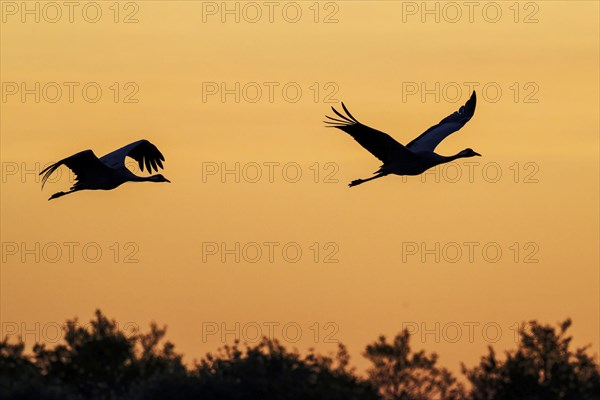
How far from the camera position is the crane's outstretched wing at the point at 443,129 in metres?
46.8

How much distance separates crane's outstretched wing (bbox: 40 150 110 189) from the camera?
44812 mm

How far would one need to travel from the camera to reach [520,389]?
72.6m

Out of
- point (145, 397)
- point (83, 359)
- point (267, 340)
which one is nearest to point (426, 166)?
point (145, 397)

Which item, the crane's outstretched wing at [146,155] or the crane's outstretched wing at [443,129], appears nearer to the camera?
the crane's outstretched wing at [443,129]

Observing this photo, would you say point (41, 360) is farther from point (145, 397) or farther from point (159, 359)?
point (145, 397)

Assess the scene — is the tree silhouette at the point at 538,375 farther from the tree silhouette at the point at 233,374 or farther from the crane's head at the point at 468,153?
the crane's head at the point at 468,153

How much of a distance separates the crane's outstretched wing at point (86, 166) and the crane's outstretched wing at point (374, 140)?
5.79 metres

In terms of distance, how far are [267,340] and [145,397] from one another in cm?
756

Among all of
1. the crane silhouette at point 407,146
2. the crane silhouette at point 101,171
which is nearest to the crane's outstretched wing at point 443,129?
the crane silhouette at point 407,146

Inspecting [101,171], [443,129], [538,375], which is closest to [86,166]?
[101,171]

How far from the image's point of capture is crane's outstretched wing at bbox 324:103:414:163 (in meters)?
41.9

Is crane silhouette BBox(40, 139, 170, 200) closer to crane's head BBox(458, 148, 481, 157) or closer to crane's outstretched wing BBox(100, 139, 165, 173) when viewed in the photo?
crane's outstretched wing BBox(100, 139, 165, 173)

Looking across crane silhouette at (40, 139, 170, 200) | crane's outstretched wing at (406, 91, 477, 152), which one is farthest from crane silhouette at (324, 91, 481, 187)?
crane silhouette at (40, 139, 170, 200)

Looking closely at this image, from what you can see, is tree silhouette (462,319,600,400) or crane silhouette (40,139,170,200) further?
tree silhouette (462,319,600,400)
